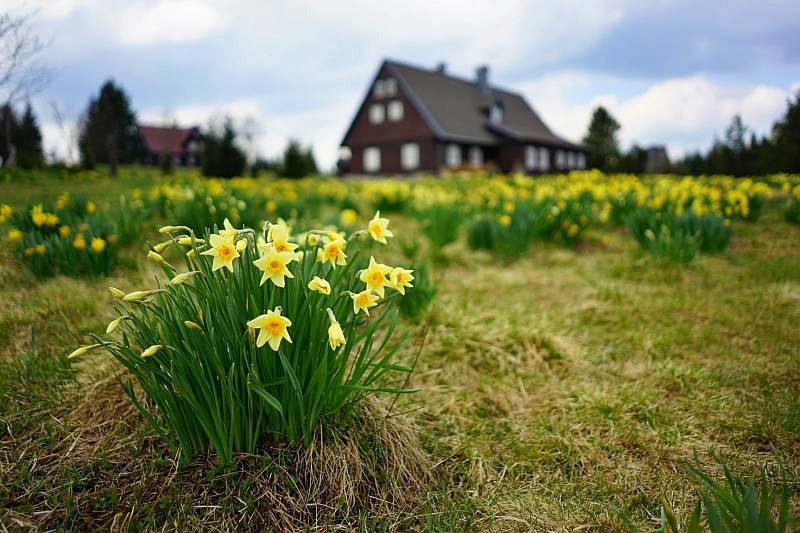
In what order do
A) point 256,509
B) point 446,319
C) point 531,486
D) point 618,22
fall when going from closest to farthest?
point 256,509 → point 531,486 → point 446,319 → point 618,22

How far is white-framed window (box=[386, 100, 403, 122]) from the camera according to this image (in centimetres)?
2445

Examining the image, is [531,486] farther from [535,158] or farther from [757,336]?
[535,158]

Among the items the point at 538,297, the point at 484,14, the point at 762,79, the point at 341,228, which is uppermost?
the point at 484,14

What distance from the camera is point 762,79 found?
3576 mm

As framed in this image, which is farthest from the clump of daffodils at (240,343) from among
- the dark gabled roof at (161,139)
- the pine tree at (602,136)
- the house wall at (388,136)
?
the dark gabled roof at (161,139)

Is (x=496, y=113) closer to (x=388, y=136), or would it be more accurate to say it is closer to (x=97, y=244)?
(x=388, y=136)

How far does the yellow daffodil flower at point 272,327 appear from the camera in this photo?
1.30 meters

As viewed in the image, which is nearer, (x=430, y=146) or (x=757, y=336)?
(x=757, y=336)

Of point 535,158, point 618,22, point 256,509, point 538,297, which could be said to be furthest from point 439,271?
point 535,158

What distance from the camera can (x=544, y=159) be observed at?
28.9 meters

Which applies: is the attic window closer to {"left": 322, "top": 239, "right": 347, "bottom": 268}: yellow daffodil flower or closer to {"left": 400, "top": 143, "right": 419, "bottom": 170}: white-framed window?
{"left": 400, "top": 143, "right": 419, "bottom": 170}: white-framed window

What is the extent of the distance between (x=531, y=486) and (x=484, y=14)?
359cm

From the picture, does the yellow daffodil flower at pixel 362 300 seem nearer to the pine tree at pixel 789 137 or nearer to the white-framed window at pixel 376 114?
the pine tree at pixel 789 137

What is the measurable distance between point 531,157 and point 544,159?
2.20 metres
